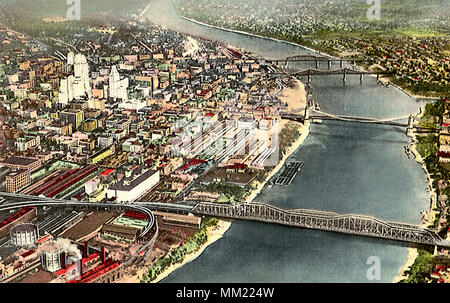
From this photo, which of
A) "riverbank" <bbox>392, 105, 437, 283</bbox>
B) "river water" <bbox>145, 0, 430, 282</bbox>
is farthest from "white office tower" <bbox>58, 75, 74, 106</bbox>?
"riverbank" <bbox>392, 105, 437, 283</bbox>

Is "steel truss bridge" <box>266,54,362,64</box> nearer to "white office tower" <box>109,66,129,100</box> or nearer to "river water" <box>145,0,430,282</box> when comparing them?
"river water" <box>145,0,430,282</box>

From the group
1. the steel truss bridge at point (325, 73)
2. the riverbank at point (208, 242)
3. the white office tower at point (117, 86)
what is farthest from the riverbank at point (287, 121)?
the white office tower at point (117, 86)

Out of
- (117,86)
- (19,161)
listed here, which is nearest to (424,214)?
(19,161)

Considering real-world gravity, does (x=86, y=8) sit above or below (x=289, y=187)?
above

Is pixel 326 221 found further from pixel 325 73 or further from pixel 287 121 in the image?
pixel 325 73
